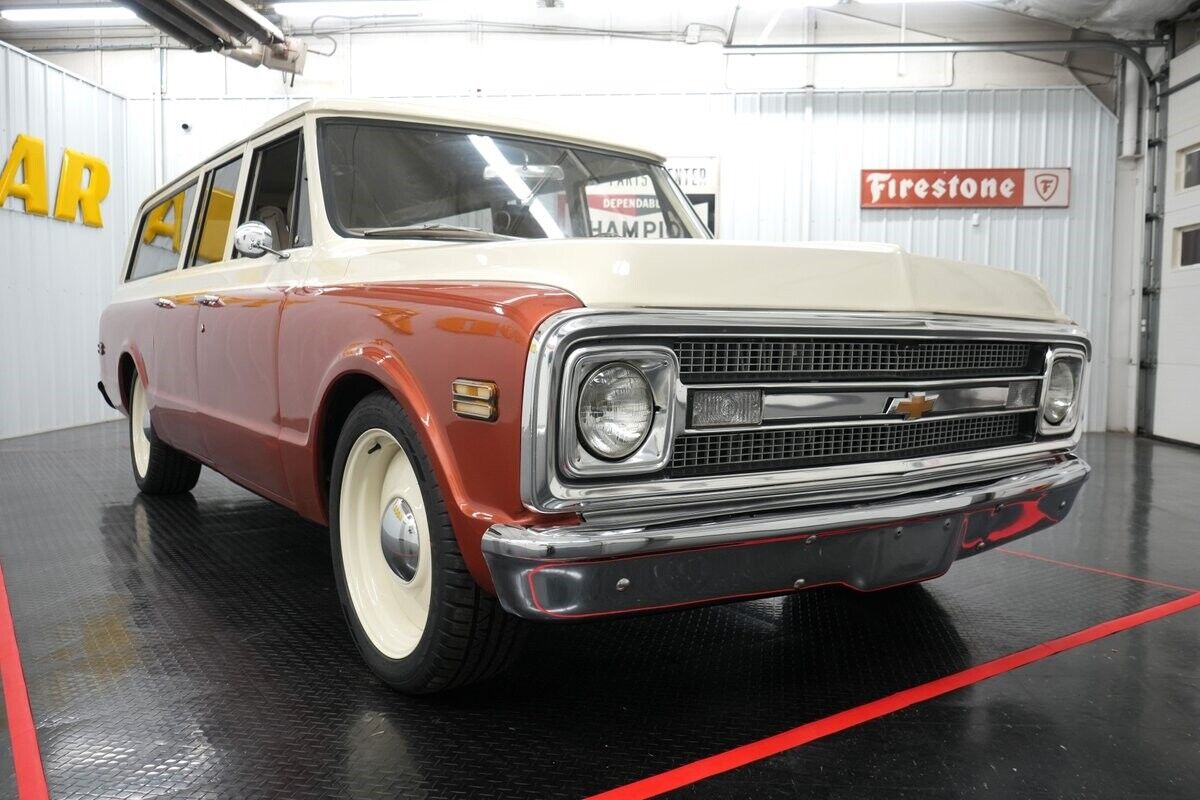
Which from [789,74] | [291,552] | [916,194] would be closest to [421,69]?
[789,74]

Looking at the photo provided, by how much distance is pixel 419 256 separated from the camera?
2262 mm

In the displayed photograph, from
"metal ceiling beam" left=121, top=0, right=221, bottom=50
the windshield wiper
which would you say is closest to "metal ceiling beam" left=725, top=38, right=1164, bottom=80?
"metal ceiling beam" left=121, top=0, right=221, bottom=50

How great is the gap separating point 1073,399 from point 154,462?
14.1ft

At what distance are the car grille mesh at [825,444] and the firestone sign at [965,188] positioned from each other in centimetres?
786

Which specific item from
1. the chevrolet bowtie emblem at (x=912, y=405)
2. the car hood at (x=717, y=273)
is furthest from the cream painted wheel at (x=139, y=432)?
the chevrolet bowtie emblem at (x=912, y=405)

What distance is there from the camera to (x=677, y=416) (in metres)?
1.82

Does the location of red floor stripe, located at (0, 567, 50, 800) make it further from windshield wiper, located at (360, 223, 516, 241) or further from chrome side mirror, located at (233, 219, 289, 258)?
windshield wiper, located at (360, 223, 516, 241)

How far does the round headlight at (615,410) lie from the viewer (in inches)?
69.4

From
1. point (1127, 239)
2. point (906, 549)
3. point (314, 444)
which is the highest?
point (1127, 239)

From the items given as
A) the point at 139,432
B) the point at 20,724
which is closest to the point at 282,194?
the point at 20,724

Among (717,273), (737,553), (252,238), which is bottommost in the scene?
(737,553)

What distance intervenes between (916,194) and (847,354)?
8.49 m

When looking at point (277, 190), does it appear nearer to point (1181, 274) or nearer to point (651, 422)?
point (651, 422)

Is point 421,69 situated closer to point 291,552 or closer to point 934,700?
point 291,552
